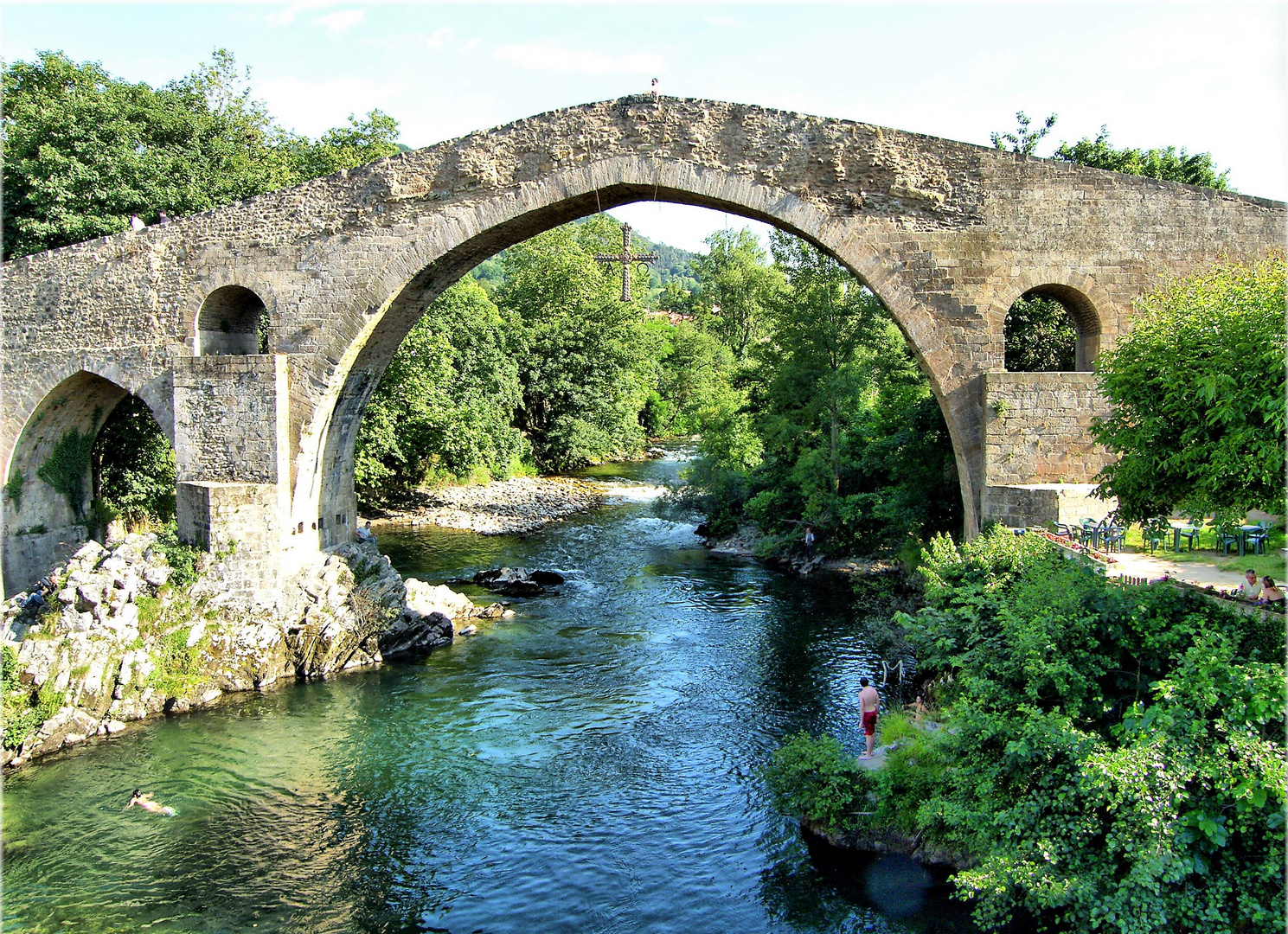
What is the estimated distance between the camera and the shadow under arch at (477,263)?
39.7 ft

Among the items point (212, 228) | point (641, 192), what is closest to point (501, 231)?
point (641, 192)

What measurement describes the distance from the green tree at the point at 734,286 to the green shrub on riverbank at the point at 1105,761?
3815 centimetres

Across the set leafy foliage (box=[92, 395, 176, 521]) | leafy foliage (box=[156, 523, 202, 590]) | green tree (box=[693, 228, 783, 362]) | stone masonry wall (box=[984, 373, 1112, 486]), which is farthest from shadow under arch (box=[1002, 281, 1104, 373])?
green tree (box=[693, 228, 783, 362])

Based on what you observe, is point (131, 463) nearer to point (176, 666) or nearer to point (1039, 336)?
point (176, 666)

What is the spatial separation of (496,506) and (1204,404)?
2199 centimetres

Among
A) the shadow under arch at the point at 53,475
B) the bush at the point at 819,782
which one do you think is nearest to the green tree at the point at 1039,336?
the bush at the point at 819,782

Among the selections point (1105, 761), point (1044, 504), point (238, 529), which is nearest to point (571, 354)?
point (238, 529)

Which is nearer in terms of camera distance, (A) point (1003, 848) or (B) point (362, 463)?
(A) point (1003, 848)

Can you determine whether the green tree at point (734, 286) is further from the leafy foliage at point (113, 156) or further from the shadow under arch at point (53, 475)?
the shadow under arch at point (53, 475)

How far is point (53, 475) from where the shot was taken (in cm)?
1731

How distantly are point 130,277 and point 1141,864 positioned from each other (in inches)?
603

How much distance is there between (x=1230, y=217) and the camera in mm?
11781

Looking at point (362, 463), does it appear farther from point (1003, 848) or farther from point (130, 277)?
point (1003, 848)

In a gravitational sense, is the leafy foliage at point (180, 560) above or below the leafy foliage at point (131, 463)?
below
